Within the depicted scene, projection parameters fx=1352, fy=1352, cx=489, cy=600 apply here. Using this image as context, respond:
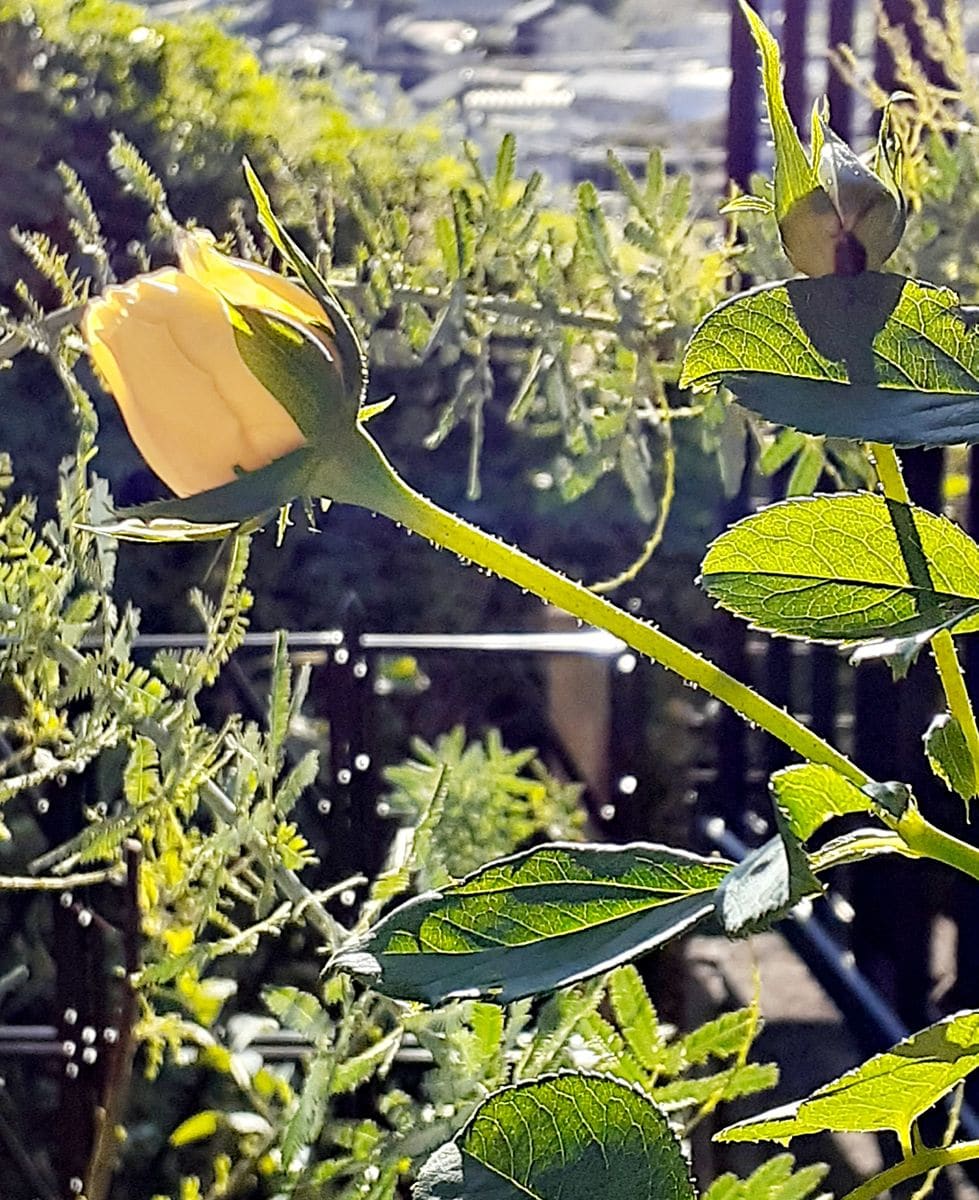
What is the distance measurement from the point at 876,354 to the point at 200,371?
11cm

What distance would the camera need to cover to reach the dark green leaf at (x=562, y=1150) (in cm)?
19

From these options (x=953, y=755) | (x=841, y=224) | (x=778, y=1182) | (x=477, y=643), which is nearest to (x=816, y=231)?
(x=841, y=224)

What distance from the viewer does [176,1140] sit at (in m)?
0.47

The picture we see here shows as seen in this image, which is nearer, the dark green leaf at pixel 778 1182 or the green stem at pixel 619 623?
the green stem at pixel 619 623

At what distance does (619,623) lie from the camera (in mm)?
202

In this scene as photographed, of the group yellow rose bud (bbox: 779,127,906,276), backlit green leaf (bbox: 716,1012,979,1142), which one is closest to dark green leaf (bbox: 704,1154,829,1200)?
backlit green leaf (bbox: 716,1012,979,1142)

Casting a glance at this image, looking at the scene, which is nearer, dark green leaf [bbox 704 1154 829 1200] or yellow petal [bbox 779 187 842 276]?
yellow petal [bbox 779 187 842 276]

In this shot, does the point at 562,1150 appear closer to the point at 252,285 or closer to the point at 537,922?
the point at 537,922

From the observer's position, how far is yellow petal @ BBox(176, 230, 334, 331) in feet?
0.75

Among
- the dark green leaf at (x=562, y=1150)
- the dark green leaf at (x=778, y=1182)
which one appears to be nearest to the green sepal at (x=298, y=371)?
the dark green leaf at (x=562, y=1150)

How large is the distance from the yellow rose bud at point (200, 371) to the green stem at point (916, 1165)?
14 centimetres

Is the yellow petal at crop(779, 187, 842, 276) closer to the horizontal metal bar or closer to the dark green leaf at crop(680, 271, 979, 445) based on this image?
the dark green leaf at crop(680, 271, 979, 445)

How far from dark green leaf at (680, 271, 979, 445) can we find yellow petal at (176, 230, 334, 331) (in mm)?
80

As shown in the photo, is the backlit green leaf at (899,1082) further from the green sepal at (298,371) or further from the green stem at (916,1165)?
the green sepal at (298,371)
